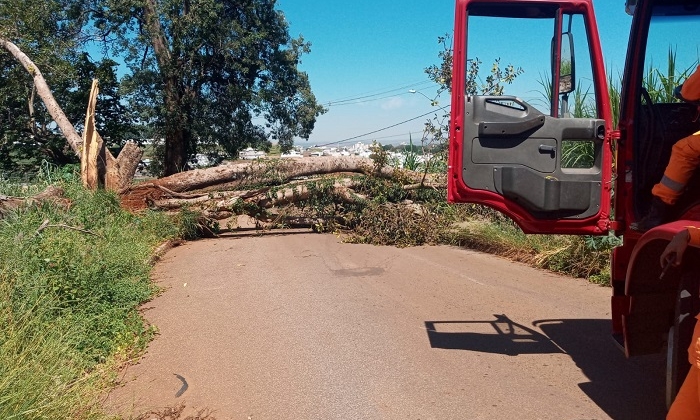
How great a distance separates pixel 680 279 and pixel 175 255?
29.4 feet

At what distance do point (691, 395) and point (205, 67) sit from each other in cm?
1995

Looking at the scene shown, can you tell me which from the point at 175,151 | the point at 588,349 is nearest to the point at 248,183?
the point at 175,151

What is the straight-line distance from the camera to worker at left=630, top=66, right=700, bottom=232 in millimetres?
3338

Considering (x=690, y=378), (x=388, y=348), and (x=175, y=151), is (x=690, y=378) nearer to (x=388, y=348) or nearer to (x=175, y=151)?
(x=388, y=348)

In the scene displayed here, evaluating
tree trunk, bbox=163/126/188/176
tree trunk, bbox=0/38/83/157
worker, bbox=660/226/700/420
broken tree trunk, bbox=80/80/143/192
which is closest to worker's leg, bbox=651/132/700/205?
worker, bbox=660/226/700/420

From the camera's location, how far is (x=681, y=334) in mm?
3447

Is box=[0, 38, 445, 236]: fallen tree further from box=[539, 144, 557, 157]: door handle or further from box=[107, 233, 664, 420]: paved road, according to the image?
box=[539, 144, 557, 157]: door handle

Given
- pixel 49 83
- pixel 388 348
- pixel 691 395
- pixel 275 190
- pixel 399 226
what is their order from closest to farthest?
1. pixel 691 395
2. pixel 388 348
3. pixel 399 226
4. pixel 275 190
5. pixel 49 83

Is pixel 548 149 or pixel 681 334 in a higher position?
pixel 548 149

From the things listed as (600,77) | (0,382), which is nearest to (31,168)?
(0,382)

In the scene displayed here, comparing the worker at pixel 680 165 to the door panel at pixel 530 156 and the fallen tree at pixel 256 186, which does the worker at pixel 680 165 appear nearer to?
the door panel at pixel 530 156

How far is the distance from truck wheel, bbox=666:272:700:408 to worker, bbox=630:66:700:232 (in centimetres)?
52

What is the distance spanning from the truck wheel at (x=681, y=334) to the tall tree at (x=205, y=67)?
18.1 metres

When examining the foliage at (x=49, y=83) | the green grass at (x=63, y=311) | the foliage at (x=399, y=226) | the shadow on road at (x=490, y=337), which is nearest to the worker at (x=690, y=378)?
the shadow on road at (x=490, y=337)
